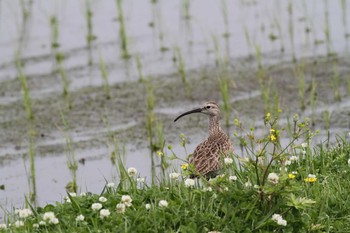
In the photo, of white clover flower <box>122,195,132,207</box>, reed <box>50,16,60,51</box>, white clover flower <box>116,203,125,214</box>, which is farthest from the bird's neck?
reed <box>50,16,60,51</box>

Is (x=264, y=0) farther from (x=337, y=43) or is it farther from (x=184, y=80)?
(x=184, y=80)

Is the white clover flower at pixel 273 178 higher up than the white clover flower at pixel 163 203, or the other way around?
the white clover flower at pixel 273 178

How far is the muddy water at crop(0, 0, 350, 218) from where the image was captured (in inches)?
407

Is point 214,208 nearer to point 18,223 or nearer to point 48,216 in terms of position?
point 48,216

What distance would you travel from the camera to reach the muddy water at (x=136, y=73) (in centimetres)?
1034

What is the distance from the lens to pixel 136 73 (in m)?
13.1

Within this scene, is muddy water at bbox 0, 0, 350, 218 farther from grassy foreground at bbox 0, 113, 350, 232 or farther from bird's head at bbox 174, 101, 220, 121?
grassy foreground at bbox 0, 113, 350, 232

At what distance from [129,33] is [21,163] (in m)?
4.84

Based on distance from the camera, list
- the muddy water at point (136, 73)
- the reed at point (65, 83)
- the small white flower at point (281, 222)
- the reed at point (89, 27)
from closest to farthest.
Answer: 1. the small white flower at point (281, 222)
2. the muddy water at point (136, 73)
3. the reed at point (65, 83)
4. the reed at point (89, 27)

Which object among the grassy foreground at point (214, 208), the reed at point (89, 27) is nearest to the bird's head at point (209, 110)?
the grassy foreground at point (214, 208)

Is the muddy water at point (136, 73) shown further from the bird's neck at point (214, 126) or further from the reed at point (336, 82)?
the bird's neck at point (214, 126)

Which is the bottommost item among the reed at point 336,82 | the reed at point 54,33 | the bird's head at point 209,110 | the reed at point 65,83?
the reed at point 336,82

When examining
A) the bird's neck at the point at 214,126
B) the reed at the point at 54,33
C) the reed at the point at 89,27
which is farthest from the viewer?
the reed at the point at 89,27

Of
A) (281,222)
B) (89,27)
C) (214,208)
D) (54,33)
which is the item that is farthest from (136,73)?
(281,222)
